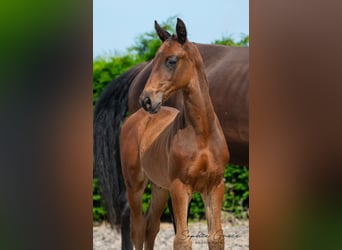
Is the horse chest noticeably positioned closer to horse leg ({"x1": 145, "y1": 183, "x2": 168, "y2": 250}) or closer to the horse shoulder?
the horse shoulder

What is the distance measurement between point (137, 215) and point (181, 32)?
4.07ft

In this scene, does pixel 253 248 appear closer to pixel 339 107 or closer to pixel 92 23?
pixel 339 107

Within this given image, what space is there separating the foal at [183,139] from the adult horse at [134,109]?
356mm

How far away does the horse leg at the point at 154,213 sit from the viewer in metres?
4.88

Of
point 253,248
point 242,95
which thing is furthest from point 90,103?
point 253,248

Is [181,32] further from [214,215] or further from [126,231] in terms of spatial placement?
[126,231]

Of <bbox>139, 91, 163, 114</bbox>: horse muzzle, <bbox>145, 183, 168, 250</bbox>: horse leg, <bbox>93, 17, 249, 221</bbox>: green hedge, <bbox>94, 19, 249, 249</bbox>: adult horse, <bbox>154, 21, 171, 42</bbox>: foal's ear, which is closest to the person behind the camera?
<bbox>139, 91, 163, 114</bbox>: horse muzzle

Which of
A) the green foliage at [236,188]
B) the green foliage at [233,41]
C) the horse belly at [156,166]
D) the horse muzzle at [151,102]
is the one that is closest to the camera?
the horse muzzle at [151,102]

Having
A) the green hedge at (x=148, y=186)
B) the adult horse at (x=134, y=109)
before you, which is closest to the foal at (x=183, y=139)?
the adult horse at (x=134, y=109)

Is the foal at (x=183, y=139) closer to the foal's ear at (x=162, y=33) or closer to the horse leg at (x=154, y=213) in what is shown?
the foal's ear at (x=162, y=33)

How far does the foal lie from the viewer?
14.6ft

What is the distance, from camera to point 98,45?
553 cm

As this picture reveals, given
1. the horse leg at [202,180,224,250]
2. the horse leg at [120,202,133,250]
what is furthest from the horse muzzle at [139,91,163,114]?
the horse leg at [120,202,133,250]

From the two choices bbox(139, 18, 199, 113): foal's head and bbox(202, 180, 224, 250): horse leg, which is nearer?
bbox(139, 18, 199, 113): foal's head
